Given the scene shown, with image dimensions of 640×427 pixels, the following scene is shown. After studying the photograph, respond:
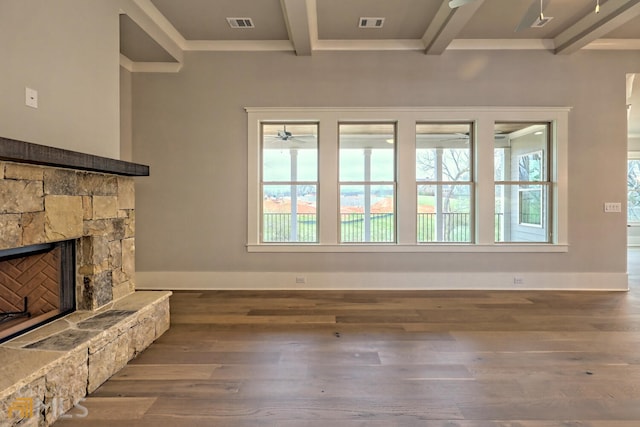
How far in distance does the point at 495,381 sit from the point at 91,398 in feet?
8.13

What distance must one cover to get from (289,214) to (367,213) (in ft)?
3.50

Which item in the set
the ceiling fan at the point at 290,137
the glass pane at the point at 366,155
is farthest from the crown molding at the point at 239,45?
the glass pane at the point at 366,155

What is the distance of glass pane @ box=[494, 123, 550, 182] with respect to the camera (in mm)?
4453

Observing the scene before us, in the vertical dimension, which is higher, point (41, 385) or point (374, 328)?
point (41, 385)

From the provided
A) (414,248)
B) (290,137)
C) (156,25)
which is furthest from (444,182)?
(156,25)

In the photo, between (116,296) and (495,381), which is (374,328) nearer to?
(495,381)

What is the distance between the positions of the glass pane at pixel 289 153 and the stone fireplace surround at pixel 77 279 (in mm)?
1833

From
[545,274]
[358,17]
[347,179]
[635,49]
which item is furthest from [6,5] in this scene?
[635,49]

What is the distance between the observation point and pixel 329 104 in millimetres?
4336

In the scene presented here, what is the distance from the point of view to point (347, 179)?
450cm

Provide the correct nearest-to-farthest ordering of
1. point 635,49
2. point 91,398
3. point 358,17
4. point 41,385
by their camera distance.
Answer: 1. point 41,385
2. point 91,398
3. point 358,17
4. point 635,49

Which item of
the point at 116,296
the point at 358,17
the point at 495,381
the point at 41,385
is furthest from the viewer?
the point at 358,17

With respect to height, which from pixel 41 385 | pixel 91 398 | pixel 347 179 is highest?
pixel 347 179

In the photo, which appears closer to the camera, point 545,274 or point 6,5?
point 6,5
